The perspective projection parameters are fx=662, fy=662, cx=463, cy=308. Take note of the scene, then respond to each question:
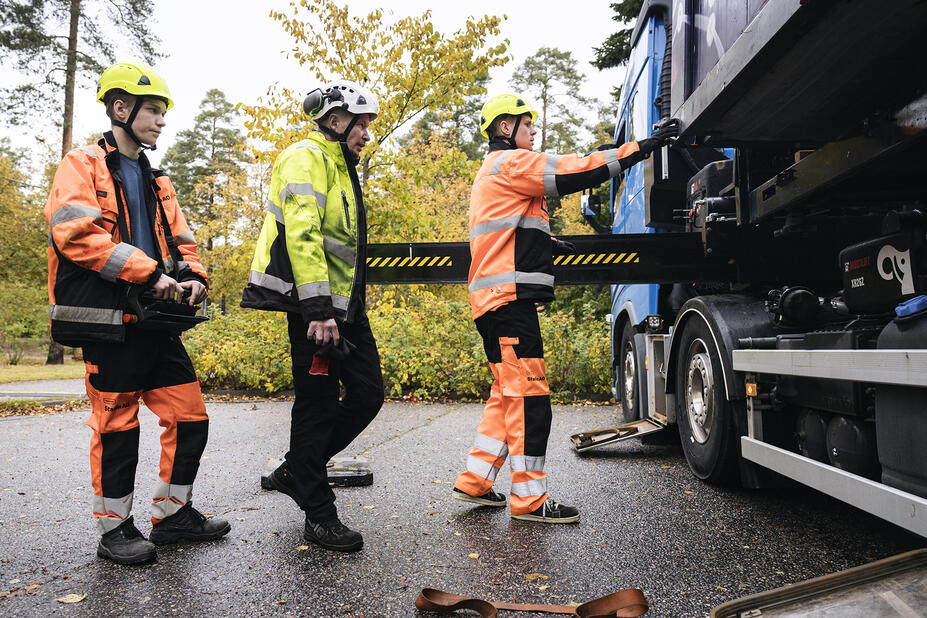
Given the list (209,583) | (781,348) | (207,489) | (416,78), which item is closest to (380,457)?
(207,489)

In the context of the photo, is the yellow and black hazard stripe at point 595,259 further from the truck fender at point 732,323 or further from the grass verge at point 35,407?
the grass verge at point 35,407

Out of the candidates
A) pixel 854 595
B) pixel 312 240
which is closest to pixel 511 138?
pixel 312 240

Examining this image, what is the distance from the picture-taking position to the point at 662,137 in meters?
3.30

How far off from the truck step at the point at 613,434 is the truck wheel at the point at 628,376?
875 mm

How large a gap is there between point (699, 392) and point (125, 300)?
3.11 metres

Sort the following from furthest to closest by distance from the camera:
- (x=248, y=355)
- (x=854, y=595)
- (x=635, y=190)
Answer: (x=248, y=355) < (x=635, y=190) < (x=854, y=595)

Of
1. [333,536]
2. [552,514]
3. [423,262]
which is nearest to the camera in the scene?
[333,536]

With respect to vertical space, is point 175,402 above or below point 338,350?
below

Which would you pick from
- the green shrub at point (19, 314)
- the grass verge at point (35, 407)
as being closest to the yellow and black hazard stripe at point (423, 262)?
the grass verge at point (35, 407)

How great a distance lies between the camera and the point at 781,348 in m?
3.17

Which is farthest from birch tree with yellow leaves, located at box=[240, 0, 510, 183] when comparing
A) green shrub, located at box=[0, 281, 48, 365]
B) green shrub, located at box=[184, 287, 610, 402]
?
green shrub, located at box=[0, 281, 48, 365]

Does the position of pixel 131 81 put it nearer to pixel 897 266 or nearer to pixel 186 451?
pixel 186 451

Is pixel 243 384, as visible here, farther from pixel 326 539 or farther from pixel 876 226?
pixel 876 226

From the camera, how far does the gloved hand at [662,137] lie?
3.29m
